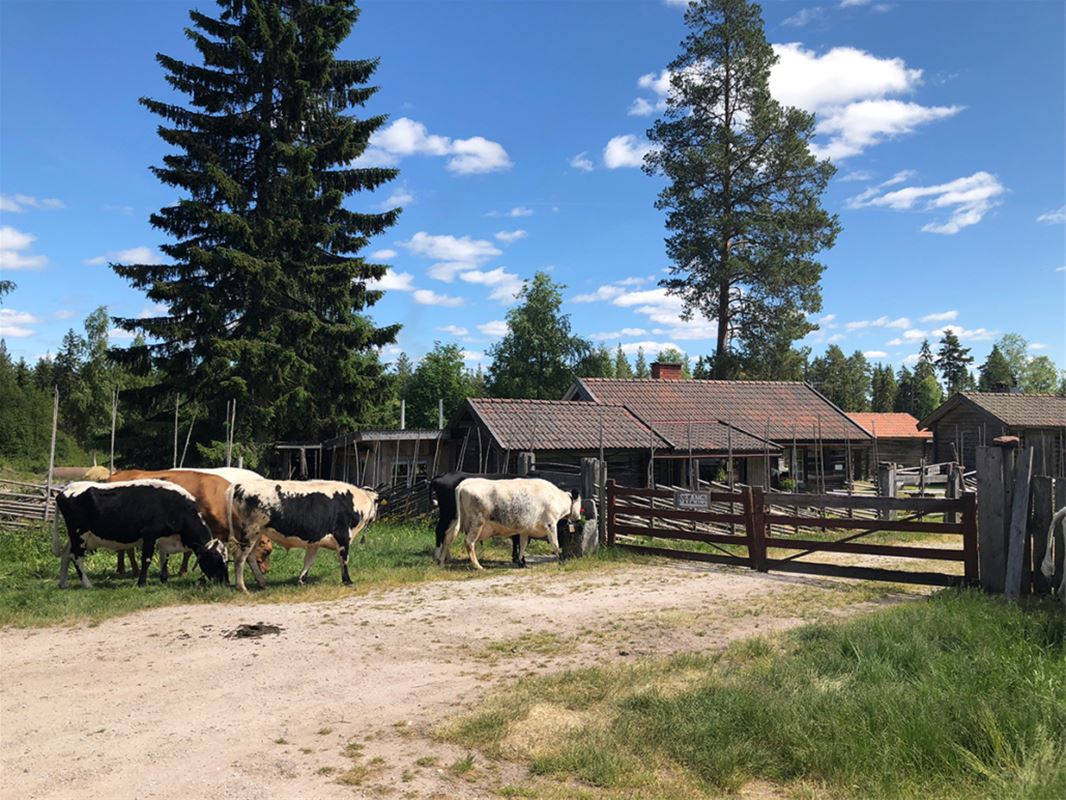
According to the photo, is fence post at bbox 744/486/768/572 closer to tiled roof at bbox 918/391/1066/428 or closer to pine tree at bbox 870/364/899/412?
tiled roof at bbox 918/391/1066/428

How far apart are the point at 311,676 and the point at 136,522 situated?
5.62 metres

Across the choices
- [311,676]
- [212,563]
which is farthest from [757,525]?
[212,563]

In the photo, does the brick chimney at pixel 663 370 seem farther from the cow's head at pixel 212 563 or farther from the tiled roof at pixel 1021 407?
the cow's head at pixel 212 563

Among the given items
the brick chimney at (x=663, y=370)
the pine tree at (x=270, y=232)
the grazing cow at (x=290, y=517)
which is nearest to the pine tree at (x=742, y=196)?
the brick chimney at (x=663, y=370)

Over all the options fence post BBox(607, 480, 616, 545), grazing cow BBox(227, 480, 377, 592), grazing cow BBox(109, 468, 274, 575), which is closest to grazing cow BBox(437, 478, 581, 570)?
fence post BBox(607, 480, 616, 545)

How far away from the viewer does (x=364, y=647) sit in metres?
7.45

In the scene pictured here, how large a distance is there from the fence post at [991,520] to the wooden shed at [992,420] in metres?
22.5

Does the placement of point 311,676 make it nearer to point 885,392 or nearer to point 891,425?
point 891,425

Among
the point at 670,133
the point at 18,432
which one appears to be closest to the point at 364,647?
the point at 670,133

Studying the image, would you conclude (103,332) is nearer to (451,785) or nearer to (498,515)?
(498,515)

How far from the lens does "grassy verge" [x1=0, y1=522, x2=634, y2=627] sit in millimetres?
9195

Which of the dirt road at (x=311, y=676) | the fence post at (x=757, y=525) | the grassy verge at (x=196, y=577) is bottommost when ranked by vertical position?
the grassy verge at (x=196, y=577)

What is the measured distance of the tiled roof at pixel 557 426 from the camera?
2102cm

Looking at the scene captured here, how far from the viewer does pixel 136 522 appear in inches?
417
